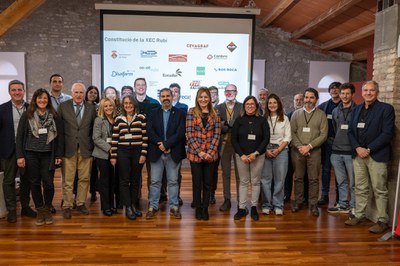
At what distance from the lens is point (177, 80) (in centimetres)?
689

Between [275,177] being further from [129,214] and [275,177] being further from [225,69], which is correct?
[225,69]

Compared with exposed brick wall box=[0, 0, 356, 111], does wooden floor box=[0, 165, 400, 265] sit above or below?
below

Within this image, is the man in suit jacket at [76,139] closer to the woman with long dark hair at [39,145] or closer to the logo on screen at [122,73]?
the woman with long dark hair at [39,145]

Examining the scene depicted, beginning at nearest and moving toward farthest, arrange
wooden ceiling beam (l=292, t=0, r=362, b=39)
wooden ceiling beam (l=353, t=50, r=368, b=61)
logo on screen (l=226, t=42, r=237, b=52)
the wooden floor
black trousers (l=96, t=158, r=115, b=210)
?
the wooden floor → black trousers (l=96, t=158, r=115, b=210) → wooden ceiling beam (l=292, t=0, r=362, b=39) → logo on screen (l=226, t=42, r=237, b=52) → wooden ceiling beam (l=353, t=50, r=368, b=61)

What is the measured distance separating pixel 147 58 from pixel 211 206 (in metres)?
3.48

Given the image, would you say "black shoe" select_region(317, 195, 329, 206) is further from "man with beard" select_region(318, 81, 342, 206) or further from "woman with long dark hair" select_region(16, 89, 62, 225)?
"woman with long dark hair" select_region(16, 89, 62, 225)

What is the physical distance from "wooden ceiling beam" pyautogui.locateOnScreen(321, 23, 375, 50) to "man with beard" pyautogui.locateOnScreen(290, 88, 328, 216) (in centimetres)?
324

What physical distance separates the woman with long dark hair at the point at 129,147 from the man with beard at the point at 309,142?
1.86 meters

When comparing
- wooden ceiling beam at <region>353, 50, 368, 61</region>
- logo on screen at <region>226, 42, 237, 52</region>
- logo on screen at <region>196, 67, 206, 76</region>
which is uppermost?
wooden ceiling beam at <region>353, 50, 368, 61</region>

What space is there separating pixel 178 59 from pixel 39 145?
378 centimetres

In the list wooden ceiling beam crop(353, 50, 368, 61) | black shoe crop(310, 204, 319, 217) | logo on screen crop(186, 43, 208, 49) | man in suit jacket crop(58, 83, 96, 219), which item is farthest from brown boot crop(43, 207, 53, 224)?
wooden ceiling beam crop(353, 50, 368, 61)

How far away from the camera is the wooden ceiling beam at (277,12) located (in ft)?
21.9

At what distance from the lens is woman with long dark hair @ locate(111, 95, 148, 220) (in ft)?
12.7

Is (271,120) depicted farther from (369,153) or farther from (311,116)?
(369,153)
